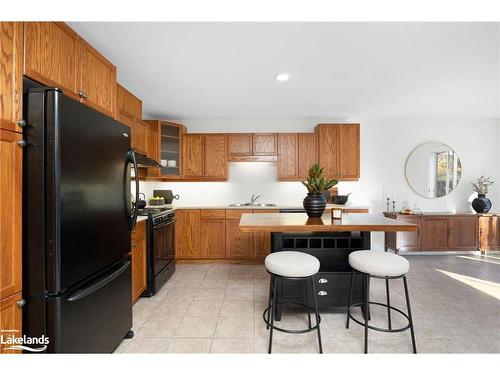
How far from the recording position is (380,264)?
165 cm

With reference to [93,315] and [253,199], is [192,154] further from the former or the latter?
[93,315]

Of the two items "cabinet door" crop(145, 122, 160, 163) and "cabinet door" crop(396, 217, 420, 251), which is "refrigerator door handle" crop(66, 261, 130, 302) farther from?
"cabinet door" crop(396, 217, 420, 251)

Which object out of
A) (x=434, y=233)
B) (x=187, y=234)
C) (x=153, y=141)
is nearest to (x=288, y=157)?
(x=187, y=234)

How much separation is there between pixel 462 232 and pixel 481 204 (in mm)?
653

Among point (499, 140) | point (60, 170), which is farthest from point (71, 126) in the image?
point (499, 140)

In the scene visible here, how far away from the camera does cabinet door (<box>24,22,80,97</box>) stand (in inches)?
48.8

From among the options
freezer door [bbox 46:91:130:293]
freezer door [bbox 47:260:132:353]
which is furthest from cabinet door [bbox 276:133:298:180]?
freezer door [bbox 47:260:132:353]

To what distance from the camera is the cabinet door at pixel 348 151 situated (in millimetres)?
3951

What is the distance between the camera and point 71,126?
1.22 metres

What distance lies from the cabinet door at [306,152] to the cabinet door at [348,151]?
44cm

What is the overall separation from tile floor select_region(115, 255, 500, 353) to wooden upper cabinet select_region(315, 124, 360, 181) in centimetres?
180
